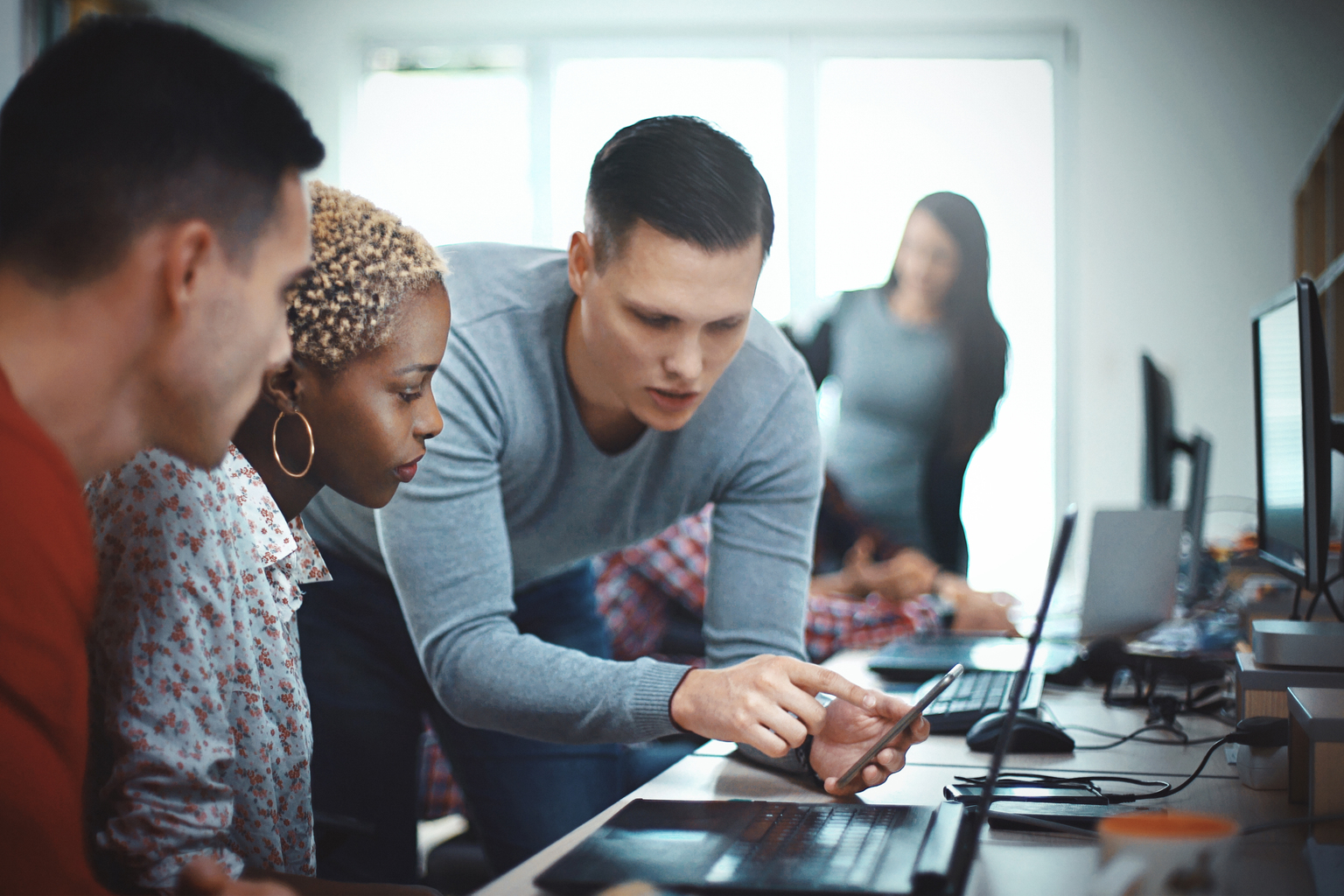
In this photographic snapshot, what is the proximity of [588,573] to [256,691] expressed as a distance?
824 mm

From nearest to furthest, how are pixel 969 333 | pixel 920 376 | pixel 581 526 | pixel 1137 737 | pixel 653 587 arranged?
pixel 1137 737
pixel 581 526
pixel 653 587
pixel 969 333
pixel 920 376

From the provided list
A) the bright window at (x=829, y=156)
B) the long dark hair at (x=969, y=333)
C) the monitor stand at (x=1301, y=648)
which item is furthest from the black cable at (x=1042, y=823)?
the bright window at (x=829, y=156)

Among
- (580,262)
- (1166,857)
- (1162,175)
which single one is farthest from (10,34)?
(1162,175)

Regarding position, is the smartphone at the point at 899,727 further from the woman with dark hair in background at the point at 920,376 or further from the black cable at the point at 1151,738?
the woman with dark hair in background at the point at 920,376

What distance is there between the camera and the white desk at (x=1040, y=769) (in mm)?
708

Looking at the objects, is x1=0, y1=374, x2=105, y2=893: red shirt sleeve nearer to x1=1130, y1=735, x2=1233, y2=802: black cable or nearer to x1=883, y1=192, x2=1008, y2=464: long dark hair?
x1=1130, y1=735, x2=1233, y2=802: black cable

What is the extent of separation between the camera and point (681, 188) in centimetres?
106

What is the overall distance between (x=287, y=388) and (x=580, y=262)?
0.40 meters

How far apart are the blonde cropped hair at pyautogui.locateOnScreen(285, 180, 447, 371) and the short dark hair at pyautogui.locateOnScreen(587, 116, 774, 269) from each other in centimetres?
24

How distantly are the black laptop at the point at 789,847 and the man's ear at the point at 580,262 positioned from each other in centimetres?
56

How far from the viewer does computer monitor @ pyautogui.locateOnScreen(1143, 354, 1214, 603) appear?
2047mm

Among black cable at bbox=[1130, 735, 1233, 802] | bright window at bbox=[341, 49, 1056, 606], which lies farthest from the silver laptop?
bright window at bbox=[341, 49, 1056, 606]

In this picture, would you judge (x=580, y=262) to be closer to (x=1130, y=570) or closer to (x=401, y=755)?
(x=401, y=755)

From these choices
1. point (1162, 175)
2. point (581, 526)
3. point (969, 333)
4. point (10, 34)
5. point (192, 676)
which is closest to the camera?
point (192, 676)
